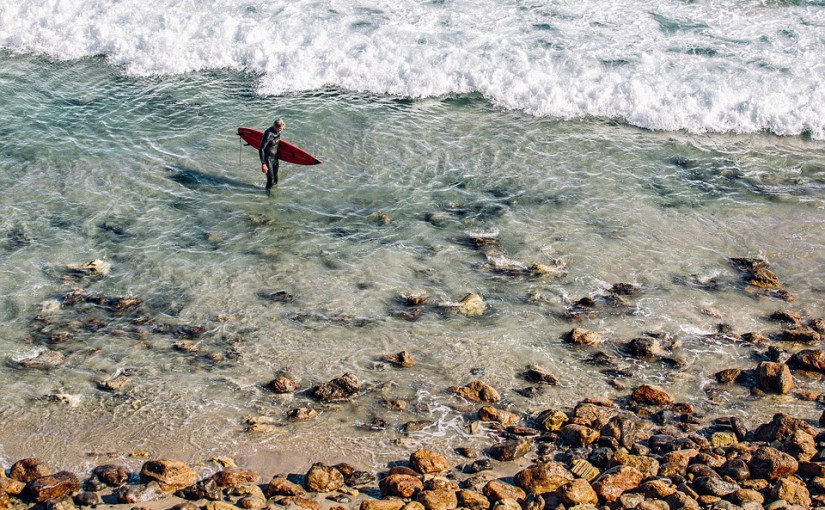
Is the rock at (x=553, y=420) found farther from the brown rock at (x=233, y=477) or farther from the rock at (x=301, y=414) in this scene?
the brown rock at (x=233, y=477)

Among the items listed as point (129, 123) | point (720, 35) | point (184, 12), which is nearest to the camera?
point (129, 123)

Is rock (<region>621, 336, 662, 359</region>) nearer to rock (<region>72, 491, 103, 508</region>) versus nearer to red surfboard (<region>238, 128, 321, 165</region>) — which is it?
rock (<region>72, 491, 103, 508</region>)

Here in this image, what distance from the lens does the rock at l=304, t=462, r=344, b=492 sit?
9.47m

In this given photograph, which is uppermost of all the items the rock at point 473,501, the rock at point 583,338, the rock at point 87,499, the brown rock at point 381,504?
the rock at point 583,338

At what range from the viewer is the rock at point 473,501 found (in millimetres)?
9188

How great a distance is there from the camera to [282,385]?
11570mm

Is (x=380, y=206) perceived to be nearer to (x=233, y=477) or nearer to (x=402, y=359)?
(x=402, y=359)

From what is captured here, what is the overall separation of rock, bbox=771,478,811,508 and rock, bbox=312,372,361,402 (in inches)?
222

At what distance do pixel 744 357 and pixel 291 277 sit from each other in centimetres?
798

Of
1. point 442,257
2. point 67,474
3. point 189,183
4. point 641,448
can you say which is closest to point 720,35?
point 442,257

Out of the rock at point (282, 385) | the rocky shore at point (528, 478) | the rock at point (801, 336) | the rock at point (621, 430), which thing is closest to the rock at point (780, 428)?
the rocky shore at point (528, 478)

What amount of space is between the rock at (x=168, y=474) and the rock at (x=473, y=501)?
3.25 metres

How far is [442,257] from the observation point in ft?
50.2

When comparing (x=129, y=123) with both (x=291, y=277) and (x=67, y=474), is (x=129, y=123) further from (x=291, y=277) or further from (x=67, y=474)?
(x=67, y=474)
